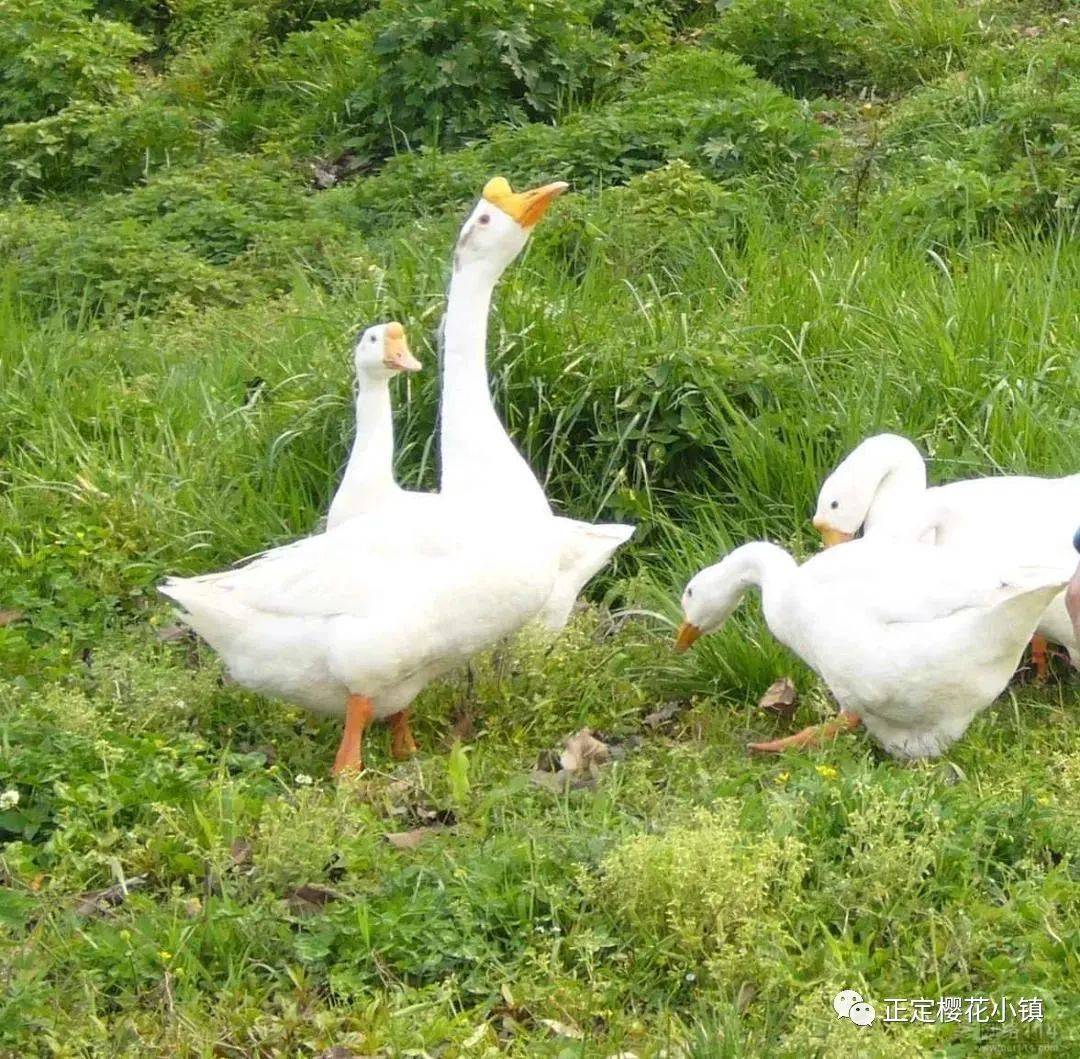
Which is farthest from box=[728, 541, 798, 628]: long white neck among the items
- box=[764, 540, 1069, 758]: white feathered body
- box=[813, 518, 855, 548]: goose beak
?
box=[813, 518, 855, 548]: goose beak

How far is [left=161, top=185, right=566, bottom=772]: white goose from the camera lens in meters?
5.18

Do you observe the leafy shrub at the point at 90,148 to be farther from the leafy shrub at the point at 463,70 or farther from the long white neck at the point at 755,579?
the long white neck at the point at 755,579

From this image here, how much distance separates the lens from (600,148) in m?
9.34

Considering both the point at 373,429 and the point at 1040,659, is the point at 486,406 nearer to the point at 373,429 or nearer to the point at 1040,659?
the point at 373,429

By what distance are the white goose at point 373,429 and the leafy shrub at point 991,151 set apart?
2934 mm

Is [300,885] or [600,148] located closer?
[300,885]

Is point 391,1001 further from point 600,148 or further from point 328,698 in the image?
point 600,148

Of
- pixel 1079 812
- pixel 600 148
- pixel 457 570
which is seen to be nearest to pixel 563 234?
pixel 600 148

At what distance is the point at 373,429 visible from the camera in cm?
598

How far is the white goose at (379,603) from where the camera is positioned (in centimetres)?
518

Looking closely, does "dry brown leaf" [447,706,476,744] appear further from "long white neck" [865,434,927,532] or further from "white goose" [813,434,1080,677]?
"long white neck" [865,434,927,532]

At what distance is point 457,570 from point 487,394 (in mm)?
760

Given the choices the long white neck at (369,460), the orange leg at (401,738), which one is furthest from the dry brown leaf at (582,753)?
the long white neck at (369,460)

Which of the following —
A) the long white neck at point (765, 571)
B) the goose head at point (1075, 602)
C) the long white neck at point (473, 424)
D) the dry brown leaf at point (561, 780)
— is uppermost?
the goose head at point (1075, 602)
